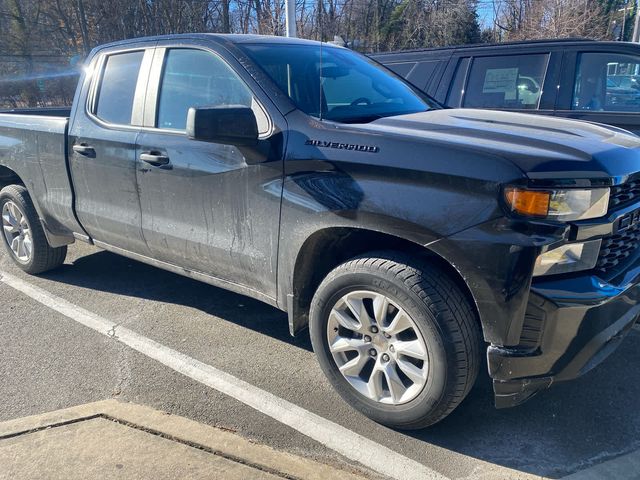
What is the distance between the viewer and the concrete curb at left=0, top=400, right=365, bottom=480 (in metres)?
2.39

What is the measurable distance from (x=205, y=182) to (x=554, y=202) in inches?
75.1

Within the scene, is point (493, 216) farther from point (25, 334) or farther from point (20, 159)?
point (20, 159)

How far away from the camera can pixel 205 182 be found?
3164 millimetres

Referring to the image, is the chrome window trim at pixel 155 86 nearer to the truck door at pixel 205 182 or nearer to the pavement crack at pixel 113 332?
the truck door at pixel 205 182

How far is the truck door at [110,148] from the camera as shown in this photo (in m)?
3.68

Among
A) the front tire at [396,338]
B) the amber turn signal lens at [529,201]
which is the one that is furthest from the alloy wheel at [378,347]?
the amber turn signal lens at [529,201]

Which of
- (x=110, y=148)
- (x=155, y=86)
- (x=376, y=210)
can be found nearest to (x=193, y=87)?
(x=155, y=86)

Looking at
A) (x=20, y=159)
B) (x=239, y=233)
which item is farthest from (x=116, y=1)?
(x=239, y=233)

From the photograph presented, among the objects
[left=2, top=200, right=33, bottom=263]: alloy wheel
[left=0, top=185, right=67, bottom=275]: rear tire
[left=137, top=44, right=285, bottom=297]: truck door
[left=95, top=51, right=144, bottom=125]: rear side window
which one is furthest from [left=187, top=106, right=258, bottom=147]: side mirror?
[left=2, top=200, right=33, bottom=263]: alloy wheel

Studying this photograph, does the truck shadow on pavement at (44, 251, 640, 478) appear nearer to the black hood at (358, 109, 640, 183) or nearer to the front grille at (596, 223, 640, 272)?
the front grille at (596, 223, 640, 272)

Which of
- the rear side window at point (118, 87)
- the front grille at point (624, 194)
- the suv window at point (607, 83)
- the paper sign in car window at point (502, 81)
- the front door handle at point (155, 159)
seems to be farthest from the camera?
the paper sign in car window at point (502, 81)

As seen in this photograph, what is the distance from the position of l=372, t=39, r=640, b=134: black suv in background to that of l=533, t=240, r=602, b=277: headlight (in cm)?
323

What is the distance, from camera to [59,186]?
14.0 feet

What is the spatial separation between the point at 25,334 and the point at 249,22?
2646 centimetres
